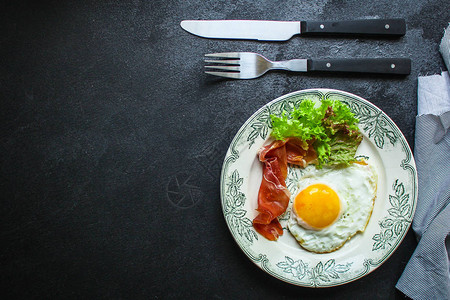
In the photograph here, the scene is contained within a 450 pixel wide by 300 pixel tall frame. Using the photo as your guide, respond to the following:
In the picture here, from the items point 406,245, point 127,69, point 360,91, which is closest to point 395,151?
point 360,91

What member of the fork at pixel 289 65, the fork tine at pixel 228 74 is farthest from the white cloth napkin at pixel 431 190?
the fork tine at pixel 228 74

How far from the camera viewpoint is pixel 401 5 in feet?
7.98

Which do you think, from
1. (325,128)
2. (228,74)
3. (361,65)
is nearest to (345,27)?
(361,65)

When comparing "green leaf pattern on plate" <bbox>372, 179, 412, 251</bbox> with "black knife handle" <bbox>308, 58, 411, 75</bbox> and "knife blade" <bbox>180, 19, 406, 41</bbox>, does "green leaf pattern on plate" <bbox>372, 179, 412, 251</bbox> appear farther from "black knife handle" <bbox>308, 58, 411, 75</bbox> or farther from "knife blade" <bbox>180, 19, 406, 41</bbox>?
"knife blade" <bbox>180, 19, 406, 41</bbox>

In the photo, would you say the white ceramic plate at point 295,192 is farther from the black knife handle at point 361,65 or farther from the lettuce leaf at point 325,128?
the black knife handle at point 361,65

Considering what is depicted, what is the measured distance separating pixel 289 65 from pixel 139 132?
1005mm

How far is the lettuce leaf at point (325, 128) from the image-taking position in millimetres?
2193

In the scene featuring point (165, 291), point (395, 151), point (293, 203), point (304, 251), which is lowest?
point (165, 291)

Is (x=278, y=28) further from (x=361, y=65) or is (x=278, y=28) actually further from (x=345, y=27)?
(x=361, y=65)

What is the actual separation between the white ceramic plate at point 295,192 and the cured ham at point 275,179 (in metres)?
0.05

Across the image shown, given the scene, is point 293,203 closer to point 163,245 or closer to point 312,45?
point 163,245

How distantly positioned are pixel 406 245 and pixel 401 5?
1503 millimetres

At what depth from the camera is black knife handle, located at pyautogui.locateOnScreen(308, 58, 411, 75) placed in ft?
7.64

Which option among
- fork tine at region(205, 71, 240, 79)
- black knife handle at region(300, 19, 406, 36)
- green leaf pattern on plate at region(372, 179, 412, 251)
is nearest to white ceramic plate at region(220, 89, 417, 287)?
green leaf pattern on plate at region(372, 179, 412, 251)
